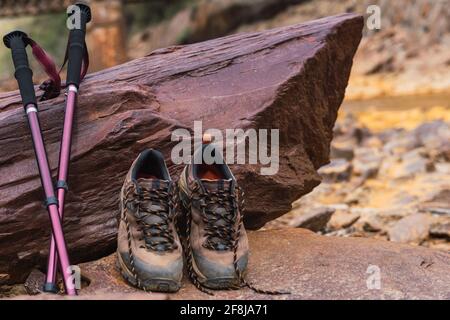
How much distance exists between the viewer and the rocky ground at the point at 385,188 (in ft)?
11.1

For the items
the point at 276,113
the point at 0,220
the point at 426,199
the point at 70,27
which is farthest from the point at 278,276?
the point at 426,199

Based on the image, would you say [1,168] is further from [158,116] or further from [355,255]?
[355,255]

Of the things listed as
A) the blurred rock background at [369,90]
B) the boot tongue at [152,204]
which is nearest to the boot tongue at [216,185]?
the boot tongue at [152,204]

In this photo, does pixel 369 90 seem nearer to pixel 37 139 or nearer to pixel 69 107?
pixel 69 107

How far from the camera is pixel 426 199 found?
155 inches

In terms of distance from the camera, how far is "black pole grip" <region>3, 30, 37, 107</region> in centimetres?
219

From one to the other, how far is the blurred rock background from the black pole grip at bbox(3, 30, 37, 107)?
1.54 metres
